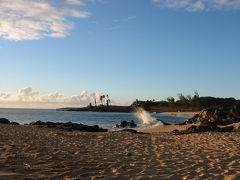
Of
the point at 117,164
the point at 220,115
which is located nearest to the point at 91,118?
the point at 220,115

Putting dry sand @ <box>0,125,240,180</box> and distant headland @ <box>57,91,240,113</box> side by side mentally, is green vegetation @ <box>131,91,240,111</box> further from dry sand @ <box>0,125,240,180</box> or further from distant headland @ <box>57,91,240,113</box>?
dry sand @ <box>0,125,240,180</box>

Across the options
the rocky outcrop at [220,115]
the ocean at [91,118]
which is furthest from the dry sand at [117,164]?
the ocean at [91,118]

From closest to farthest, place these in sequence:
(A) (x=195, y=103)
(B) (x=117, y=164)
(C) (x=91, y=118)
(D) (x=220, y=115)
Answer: (B) (x=117, y=164), (D) (x=220, y=115), (C) (x=91, y=118), (A) (x=195, y=103)

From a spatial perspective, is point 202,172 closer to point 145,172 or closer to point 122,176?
point 145,172

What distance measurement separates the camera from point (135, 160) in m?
9.27

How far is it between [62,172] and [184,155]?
15.8 ft

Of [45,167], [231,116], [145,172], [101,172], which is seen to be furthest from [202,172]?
[231,116]

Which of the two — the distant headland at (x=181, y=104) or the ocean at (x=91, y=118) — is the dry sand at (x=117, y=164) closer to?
the ocean at (x=91, y=118)

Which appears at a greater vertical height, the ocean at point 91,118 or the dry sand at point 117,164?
the dry sand at point 117,164

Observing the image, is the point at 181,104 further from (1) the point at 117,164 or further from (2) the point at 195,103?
(1) the point at 117,164

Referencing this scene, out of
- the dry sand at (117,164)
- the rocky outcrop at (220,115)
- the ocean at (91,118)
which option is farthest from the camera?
the ocean at (91,118)

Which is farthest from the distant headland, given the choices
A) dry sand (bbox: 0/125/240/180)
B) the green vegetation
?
dry sand (bbox: 0/125/240/180)

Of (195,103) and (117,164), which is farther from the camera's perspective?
(195,103)

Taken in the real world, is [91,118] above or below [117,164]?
below
